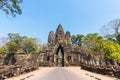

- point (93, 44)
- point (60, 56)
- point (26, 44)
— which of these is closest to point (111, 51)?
point (93, 44)

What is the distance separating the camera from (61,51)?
66.4 metres

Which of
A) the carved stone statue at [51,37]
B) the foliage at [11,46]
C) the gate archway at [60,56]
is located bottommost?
the gate archway at [60,56]

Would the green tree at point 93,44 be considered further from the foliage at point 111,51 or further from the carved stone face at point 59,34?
the carved stone face at point 59,34

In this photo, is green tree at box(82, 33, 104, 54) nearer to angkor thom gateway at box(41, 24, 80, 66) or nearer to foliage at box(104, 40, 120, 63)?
foliage at box(104, 40, 120, 63)

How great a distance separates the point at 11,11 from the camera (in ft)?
110

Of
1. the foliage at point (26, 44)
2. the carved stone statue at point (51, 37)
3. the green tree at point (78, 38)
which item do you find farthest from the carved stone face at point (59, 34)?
the green tree at point (78, 38)

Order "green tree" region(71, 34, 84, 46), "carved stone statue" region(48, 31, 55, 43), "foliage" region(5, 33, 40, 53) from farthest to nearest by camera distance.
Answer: "green tree" region(71, 34, 84, 46) < "foliage" region(5, 33, 40, 53) < "carved stone statue" region(48, 31, 55, 43)

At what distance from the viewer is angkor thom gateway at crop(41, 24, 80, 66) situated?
63.5 m

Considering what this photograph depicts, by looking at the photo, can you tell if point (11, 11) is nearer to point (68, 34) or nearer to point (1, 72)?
point (1, 72)

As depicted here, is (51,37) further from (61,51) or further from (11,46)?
(11,46)

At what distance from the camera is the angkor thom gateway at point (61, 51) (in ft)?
208

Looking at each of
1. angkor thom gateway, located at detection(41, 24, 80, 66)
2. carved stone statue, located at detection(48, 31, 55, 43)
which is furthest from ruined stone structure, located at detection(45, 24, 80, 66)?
carved stone statue, located at detection(48, 31, 55, 43)

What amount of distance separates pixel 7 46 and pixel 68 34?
83.9 feet

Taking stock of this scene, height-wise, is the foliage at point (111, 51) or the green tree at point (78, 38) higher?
the green tree at point (78, 38)
